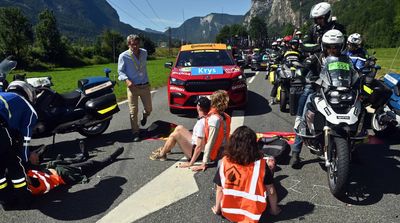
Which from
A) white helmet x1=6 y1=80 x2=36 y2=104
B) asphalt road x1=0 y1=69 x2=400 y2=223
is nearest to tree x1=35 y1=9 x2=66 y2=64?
white helmet x1=6 y1=80 x2=36 y2=104

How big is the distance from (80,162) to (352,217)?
3724mm

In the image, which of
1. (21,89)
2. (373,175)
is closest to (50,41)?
(21,89)

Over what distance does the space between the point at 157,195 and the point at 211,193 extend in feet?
2.13

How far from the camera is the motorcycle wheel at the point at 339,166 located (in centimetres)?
406

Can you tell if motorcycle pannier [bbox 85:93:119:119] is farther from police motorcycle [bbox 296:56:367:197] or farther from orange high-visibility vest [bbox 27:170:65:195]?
police motorcycle [bbox 296:56:367:197]

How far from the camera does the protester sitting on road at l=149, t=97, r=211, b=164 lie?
532 centimetres

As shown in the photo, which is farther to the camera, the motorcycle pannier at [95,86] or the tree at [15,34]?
the tree at [15,34]

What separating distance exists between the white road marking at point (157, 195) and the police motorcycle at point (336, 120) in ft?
5.33

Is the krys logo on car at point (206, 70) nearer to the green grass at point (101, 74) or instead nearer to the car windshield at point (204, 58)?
the car windshield at point (204, 58)

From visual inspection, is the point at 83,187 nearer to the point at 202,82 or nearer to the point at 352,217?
the point at 352,217

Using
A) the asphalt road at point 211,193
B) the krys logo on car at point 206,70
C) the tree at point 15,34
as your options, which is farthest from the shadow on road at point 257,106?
the tree at point 15,34

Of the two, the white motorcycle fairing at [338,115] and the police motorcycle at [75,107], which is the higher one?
the white motorcycle fairing at [338,115]

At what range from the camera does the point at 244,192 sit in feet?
12.4

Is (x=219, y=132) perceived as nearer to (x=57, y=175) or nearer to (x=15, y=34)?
(x=57, y=175)
